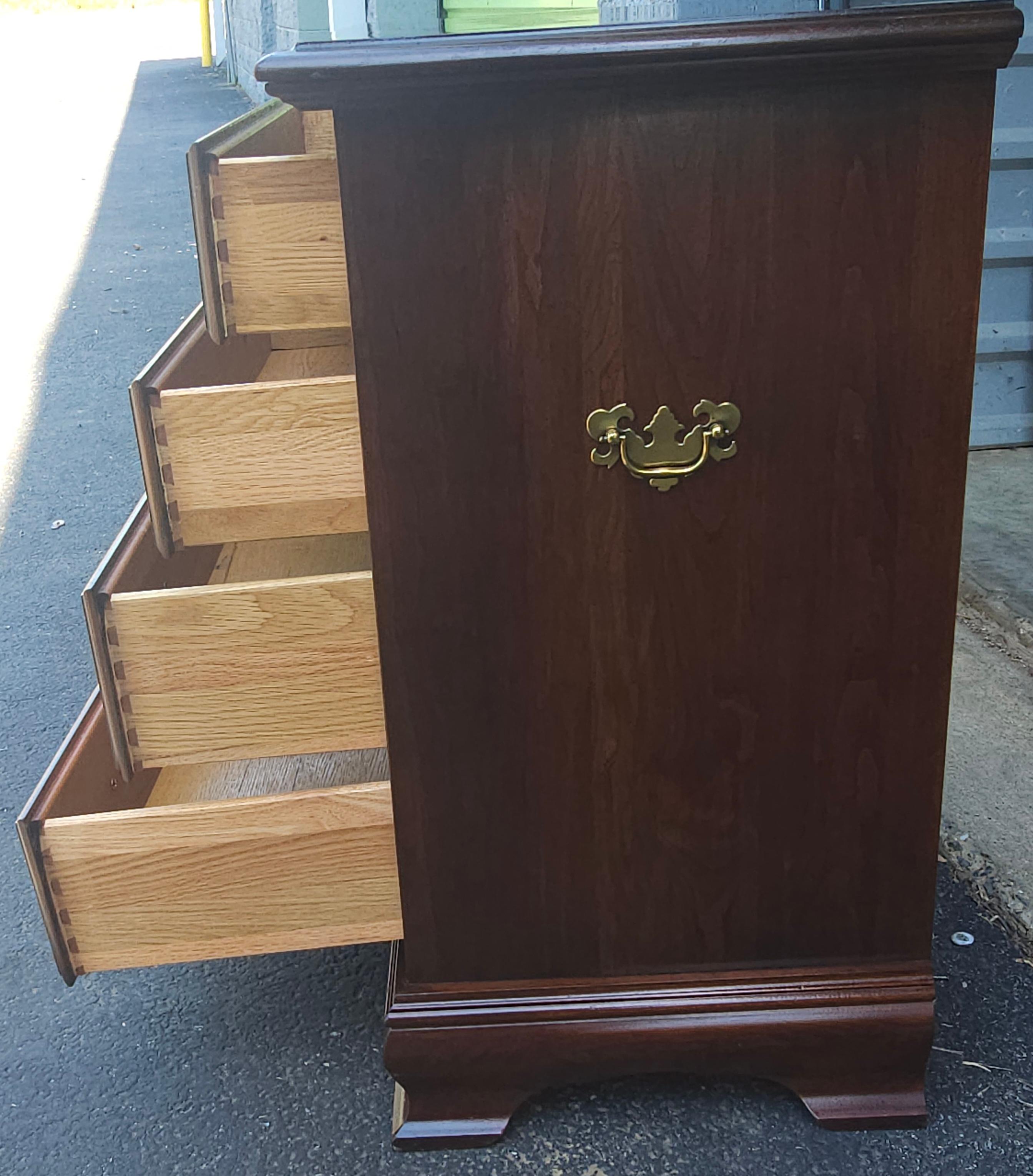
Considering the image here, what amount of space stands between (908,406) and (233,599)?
694 mm

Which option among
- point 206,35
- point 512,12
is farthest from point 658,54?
point 206,35

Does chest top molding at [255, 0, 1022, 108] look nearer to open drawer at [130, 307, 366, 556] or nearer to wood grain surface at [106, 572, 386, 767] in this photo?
open drawer at [130, 307, 366, 556]

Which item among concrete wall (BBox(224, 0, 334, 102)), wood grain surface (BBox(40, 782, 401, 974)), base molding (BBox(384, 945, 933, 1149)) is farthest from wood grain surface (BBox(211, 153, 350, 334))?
concrete wall (BBox(224, 0, 334, 102))

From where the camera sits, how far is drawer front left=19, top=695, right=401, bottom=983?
1.34 m

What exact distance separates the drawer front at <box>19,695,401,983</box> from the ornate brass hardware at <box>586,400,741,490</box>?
446mm

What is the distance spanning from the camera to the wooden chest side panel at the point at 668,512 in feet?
3.49

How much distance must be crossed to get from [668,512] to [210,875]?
2.10 ft

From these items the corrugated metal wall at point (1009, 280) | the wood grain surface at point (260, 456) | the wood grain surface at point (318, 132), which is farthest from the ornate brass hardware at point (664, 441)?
the corrugated metal wall at point (1009, 280)

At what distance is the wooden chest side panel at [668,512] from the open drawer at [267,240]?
0.19 meters

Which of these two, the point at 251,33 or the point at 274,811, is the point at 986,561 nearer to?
the point at 274,811

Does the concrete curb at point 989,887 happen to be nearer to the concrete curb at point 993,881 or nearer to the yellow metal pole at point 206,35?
the concrete curb at point 993,881

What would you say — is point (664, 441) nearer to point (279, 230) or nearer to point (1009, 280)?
point (279, 230)

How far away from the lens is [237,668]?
4.33 ft

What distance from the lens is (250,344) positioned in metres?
2.07
